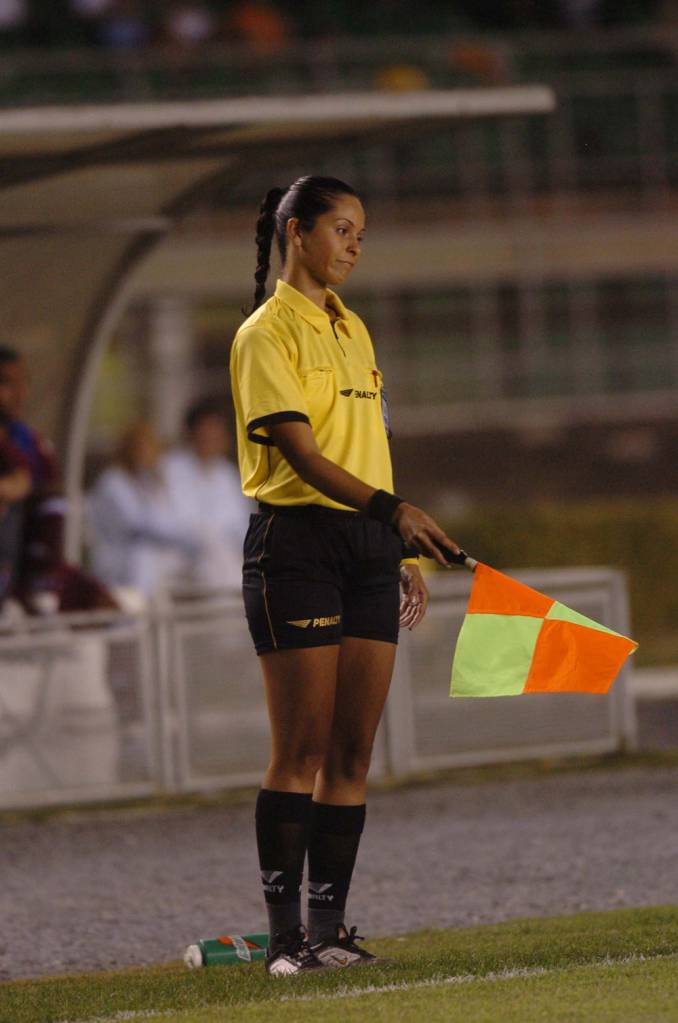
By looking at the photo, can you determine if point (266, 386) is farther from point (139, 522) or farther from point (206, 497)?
point (206, 497)

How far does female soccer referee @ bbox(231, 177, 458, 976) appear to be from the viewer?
15.5ft

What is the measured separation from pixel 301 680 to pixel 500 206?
2195 cm

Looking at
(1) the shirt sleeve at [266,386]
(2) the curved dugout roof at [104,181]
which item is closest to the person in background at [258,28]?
(2) the curved dugout roof at [104,181]

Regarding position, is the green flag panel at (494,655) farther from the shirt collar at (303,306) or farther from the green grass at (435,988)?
the shirt collar at (303,306)

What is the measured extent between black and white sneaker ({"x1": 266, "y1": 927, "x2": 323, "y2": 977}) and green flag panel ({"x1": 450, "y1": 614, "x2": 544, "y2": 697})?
737 mm

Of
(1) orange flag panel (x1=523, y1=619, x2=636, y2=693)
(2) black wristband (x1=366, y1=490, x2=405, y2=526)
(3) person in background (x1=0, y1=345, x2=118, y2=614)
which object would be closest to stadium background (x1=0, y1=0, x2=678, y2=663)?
(3) person in background (x1=0, y1=345, x2=118, y2=614)

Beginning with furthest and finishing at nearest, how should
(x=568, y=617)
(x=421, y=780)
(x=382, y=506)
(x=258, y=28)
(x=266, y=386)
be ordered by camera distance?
(x=258, y=28) < (x=421, y=780) < (x=568, y=617) < (x=266, y=386) < (x=382, y=506)

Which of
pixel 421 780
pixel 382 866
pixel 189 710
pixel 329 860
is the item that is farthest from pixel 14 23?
pixel 329 860

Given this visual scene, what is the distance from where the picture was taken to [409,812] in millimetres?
8477

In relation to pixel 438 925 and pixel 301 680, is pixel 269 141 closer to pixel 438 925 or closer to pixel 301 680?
pixel 438 925

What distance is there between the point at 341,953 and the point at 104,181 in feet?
20.6

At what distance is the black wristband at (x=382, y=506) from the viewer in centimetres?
456

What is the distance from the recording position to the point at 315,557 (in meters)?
4.76

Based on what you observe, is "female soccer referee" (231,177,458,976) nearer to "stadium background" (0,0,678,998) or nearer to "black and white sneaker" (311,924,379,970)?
"black and white sneaker" (311,924,379,970)
